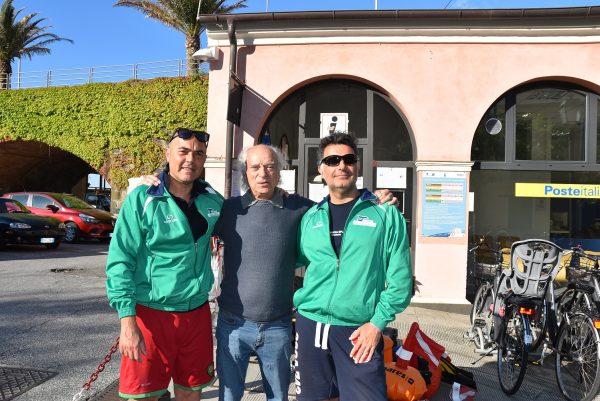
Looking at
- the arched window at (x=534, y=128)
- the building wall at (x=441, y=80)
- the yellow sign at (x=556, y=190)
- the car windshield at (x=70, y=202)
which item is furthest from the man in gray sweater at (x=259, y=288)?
the car windshield at (x=70, y=202)

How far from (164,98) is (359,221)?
1337 centimetres

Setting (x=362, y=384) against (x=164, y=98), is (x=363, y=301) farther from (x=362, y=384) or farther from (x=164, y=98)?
(x=164, y=98)

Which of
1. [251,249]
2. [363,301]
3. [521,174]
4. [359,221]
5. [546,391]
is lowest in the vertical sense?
[546,391]

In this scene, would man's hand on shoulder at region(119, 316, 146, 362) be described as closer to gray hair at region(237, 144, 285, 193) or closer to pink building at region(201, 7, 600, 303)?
gray hair at region(237, 144, 285, 193)

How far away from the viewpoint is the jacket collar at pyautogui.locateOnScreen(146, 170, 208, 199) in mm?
2306

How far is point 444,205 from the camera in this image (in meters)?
6.75

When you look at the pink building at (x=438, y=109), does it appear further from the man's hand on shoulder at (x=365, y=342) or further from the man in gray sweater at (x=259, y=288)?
the man's hand on shoulder at (x=365, y=342)

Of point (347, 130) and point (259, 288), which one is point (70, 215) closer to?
point (347, 130)

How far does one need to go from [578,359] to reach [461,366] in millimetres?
1115

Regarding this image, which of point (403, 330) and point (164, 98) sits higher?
point (164, 98)

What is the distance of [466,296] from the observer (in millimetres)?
7156

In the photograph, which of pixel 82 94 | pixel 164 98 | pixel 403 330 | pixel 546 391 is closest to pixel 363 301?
pixel 546 391

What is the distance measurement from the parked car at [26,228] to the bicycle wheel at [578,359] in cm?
1204

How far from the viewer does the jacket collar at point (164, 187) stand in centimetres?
231
